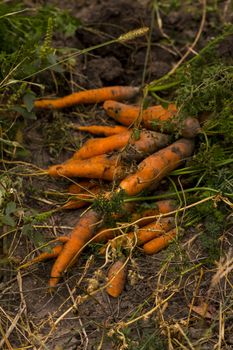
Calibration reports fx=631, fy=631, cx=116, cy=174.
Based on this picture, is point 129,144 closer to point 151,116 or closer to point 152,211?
point 151,116

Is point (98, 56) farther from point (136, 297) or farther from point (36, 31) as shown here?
point (136, 297)

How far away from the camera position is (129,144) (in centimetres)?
304

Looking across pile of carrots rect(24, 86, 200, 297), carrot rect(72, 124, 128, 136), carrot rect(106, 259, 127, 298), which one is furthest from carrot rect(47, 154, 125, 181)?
carrot rect(106, 259, 127, 298)

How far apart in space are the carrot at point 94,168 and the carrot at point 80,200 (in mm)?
72

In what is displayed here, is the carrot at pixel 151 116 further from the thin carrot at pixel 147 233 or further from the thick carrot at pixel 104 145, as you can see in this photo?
the thin carrot at pixel 147 233

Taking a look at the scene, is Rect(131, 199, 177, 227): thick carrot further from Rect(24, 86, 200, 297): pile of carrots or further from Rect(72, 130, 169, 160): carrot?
Rect(72, 130, 169, 160): carrot

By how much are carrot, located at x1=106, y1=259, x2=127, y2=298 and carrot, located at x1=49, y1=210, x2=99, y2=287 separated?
0.19 meters

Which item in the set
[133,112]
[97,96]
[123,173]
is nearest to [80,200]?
[123,173]

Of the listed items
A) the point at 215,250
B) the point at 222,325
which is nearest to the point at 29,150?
the point at 215,250

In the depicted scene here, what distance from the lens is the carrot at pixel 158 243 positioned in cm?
281

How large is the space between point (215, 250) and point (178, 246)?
170 millimetres

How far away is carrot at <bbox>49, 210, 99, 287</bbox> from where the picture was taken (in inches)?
110

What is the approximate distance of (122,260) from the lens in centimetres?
275

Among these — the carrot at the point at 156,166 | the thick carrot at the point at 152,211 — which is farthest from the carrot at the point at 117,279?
the carrot at the point at 156,166
